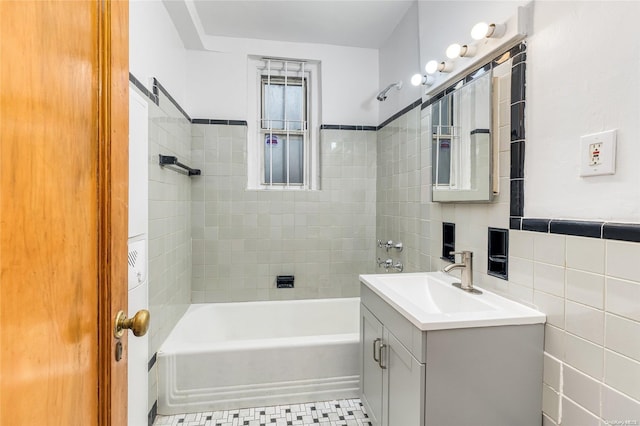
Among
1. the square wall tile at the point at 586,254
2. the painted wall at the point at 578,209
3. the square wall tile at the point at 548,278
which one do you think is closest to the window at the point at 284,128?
the painted wall at the point at 578,209

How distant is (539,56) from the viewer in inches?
45.7

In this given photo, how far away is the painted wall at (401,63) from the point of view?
219cm

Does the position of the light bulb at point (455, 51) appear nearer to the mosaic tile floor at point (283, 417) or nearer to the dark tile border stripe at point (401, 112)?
the dark tile border stripe at point (401, 112)

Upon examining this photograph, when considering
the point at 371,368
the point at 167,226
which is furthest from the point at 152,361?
the point at 371,368

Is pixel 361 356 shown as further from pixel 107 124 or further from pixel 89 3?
pixel 89 3

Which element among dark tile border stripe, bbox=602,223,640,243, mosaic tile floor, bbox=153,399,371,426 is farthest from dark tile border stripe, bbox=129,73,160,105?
dark tile border stripe, bbox=602,223,640,243

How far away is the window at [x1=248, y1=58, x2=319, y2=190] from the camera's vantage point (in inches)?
110

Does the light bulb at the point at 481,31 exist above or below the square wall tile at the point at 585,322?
above

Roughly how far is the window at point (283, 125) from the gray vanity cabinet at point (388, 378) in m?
1.51

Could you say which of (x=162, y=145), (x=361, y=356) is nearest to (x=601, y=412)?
(x=361, y=356)

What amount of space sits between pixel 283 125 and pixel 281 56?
22.5 inches

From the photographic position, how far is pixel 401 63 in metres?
2.40

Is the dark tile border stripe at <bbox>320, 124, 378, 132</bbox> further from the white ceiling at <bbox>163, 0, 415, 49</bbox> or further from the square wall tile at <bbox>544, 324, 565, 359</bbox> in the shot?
the square wall tile at <bbox>544, 324, 565, 359</bbox>

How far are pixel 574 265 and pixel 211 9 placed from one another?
8.50 ft
